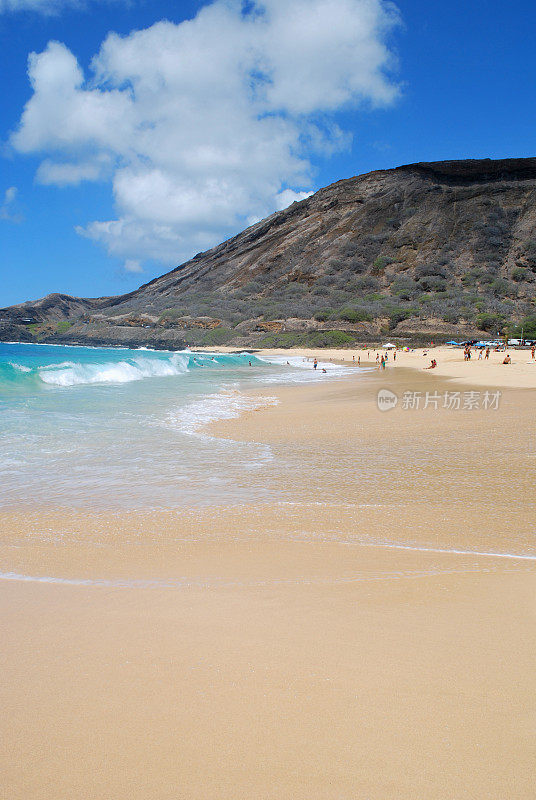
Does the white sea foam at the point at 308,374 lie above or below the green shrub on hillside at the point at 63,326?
below

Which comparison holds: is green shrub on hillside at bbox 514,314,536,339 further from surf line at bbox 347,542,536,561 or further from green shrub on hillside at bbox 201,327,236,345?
surf line at bbox 347,542,536,561

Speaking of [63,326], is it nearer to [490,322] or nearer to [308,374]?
[490,322]

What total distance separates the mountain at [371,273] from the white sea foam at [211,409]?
4531 cm

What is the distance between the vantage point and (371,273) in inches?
3563

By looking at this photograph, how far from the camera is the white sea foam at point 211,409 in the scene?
1130 cm

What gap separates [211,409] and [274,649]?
11554 mm

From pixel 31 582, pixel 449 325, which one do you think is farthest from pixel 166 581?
pixel 449 325

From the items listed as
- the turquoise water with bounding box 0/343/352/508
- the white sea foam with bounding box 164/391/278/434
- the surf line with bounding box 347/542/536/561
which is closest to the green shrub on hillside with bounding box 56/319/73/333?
the turquoise water with bounding box 0/343/352/508

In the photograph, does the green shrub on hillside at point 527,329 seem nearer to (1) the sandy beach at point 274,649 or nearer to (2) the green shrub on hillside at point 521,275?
(2) the green shrub on hillside at point 521,275

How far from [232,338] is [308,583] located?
72.1m

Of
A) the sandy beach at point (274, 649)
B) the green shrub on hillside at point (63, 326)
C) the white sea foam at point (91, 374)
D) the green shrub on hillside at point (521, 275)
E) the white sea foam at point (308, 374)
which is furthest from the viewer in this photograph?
the green shrub on hillside at point (63, 326)

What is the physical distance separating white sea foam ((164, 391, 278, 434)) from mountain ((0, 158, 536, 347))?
4531 centimetres

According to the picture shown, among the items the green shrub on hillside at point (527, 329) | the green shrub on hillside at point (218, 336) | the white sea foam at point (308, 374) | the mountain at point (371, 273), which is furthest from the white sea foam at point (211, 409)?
the green shrub on hillside at point (218, 336)

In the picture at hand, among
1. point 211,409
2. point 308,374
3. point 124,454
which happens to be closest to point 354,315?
point 308,374
